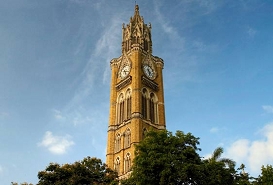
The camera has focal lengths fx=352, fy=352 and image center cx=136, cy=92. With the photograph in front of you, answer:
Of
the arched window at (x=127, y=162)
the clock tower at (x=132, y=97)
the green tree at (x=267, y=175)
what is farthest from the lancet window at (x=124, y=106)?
the green tree at (x=267, y=175)

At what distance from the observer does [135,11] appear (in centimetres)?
5856

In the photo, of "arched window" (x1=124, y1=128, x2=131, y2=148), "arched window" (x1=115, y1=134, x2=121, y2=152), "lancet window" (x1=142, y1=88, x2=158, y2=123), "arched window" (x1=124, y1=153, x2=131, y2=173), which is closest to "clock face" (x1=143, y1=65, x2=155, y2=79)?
"lancet window" (x1=142, y1=88, x2=158, y2=123)

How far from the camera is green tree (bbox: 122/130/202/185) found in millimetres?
21594

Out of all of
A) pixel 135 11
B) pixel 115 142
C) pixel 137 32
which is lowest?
pixel 115 142

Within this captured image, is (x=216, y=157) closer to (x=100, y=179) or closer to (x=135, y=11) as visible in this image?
(x=100, y=179)

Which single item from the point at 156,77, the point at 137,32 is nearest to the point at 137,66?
the point at 156,77

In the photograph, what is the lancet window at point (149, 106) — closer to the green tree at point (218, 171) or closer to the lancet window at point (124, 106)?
the lancet window at point (124, 106)

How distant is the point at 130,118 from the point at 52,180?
19.4m

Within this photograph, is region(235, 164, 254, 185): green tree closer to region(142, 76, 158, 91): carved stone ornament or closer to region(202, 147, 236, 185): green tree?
region(202, 147, 236, 185): green tree

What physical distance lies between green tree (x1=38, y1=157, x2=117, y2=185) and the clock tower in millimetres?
13417

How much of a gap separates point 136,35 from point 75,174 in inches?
1219

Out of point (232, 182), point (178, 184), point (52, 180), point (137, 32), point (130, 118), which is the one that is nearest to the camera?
point (178, 184)

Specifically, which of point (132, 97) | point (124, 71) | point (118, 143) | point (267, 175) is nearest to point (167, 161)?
point (267, 175)

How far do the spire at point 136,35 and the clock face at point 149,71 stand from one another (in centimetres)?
297
